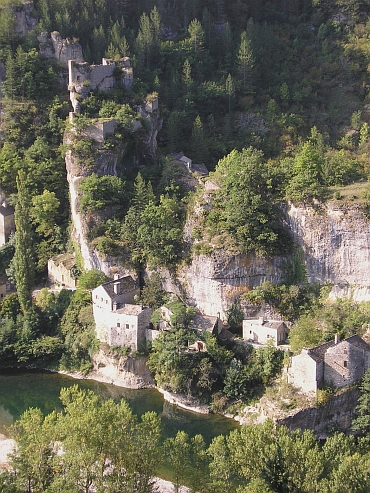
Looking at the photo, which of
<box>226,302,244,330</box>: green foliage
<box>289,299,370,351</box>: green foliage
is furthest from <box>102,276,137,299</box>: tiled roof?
<box>289,299,370,351</box>: green foliage

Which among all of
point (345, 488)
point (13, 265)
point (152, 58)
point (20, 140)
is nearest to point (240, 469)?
point (345, 488)

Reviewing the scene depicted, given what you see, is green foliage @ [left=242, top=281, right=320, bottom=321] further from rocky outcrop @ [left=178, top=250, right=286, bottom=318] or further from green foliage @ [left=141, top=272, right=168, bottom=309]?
green foliage @ [left=141, top=272, right=168, bottom=309]

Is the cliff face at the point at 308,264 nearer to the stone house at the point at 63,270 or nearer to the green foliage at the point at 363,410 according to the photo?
the green foliage at the point at 363,410

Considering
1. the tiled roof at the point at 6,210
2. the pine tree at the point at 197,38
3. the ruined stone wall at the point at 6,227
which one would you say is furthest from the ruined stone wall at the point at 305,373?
the pine tree at the point at 197,38

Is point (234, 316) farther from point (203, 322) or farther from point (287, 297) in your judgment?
point (287, 297)

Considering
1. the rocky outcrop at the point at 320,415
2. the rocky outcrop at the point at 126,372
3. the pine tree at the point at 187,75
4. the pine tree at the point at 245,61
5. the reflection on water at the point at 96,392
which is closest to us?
the rocky outcrop at the point at 320,415

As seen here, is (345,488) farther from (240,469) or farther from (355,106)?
(355,106)
